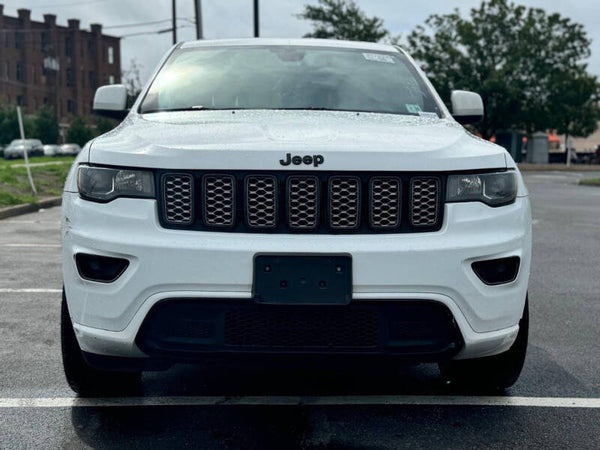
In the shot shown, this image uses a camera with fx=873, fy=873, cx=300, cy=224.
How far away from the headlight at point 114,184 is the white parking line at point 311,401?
1032 millimetres

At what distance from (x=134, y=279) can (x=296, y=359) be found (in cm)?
69

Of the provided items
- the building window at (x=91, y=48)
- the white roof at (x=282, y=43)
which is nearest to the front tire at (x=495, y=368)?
the white roof at (x=282, y=43)

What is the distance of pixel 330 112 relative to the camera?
4359mm

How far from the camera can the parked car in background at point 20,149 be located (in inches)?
2152

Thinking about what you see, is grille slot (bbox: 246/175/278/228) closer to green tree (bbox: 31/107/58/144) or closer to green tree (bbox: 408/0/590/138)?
green tree (bbox: 408/0/590/138)

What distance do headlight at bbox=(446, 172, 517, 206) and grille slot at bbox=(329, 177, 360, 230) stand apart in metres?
0.37

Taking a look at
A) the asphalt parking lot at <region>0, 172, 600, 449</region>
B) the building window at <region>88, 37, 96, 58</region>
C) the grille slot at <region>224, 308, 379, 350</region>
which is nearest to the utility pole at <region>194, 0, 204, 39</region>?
the asphalt parking lot at <region>0, 172, 600, 449</region>

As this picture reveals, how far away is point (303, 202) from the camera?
3.32 metres

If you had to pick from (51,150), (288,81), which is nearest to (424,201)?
(288,81)

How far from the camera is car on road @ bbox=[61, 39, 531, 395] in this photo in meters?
3.24

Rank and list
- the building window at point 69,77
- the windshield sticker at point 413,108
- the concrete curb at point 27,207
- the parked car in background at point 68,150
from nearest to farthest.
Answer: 1. the windshield sticker at point 413,108
2. the concrete curb at point 27,207
3. the parked car in background at point 68,150
4. the building window at point 69,77

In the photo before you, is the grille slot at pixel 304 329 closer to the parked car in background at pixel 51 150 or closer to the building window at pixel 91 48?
the parked car in background at pixel 51 150

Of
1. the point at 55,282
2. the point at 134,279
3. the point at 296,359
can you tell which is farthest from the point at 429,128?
the point at 55,282

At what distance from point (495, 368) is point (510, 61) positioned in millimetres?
51939
